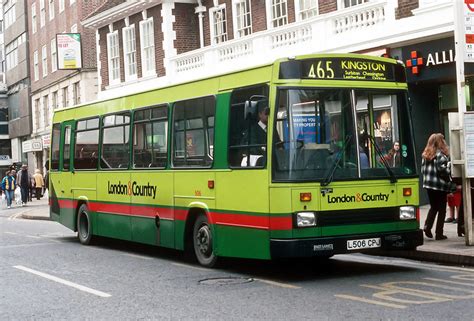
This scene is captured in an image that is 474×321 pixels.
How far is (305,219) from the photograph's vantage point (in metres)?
9.59

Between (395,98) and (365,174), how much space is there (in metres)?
1.28

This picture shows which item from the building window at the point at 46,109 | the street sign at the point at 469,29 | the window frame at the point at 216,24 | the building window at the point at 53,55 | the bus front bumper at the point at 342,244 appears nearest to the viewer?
the bus front bumper at the point at 342,244

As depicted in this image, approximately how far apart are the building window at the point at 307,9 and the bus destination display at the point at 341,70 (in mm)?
12631

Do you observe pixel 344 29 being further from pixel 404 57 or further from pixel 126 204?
pixel 126 204

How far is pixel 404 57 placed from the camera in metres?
19.4

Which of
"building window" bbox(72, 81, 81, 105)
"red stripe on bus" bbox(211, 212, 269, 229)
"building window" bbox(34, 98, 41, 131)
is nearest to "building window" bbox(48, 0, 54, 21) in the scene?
"building window" bbox(34, 98, 41, 131)

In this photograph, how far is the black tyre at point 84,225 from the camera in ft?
51.5

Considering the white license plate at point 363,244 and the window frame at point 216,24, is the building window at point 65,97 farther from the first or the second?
the white license plate at point 363,244

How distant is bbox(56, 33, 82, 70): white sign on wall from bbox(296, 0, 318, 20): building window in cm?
2113

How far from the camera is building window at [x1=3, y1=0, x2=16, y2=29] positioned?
61.2m

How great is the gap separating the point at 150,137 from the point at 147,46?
19.6 m

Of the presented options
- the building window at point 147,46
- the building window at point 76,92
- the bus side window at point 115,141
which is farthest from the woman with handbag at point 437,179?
the building window at point 76,92

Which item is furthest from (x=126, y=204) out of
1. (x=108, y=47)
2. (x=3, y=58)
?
(x=3, y=58)

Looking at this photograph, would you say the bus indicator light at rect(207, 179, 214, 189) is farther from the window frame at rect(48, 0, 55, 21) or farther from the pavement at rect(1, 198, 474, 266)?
the window frame at rect(48, 0, 55, 21)
